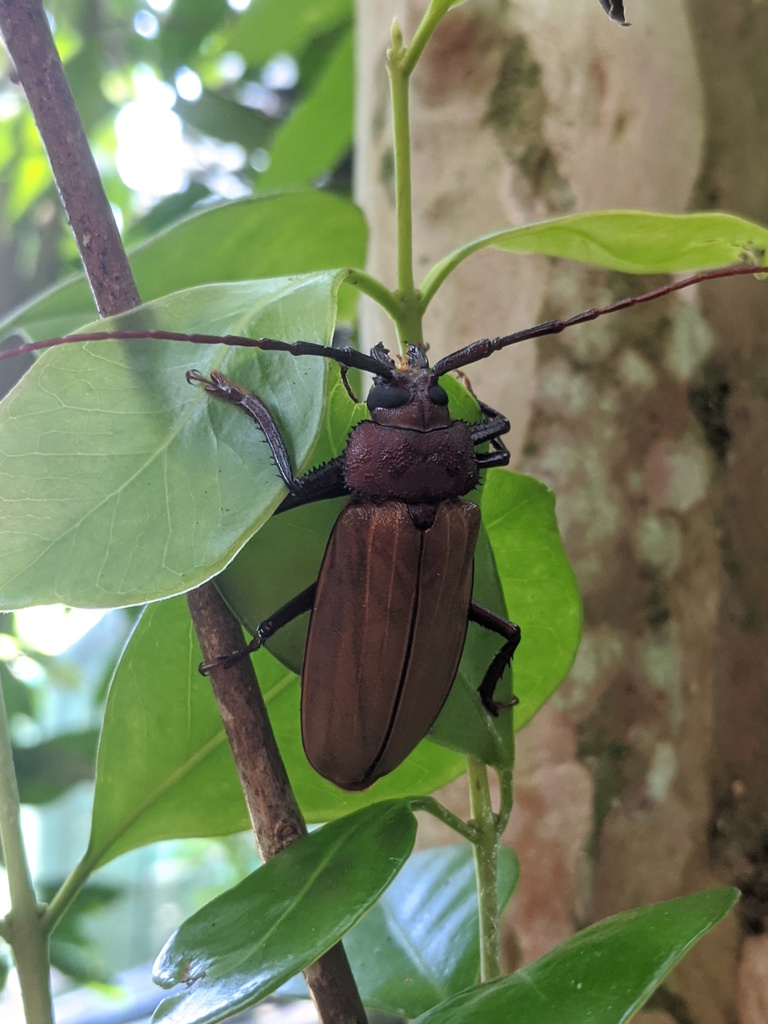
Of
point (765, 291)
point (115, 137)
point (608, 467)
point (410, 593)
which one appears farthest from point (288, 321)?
point (115, 137)

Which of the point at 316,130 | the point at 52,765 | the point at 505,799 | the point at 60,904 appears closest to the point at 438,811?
the point at 505,799

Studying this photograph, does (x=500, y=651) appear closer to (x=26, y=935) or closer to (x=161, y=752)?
(x=161, y=752)

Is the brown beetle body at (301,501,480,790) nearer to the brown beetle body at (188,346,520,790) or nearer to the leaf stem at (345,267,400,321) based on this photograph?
the brown beetle body at (188,346,520,790)

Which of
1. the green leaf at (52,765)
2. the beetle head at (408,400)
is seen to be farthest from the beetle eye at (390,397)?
the green leaf at (52,765)

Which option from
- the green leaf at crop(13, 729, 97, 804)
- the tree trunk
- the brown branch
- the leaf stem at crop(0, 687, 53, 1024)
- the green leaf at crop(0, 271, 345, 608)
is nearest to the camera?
the green leaf at crop(0, 271, 345, 608)

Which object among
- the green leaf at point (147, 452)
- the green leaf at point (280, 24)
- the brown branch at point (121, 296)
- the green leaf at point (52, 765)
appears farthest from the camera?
the green leaf at point (280, 24)

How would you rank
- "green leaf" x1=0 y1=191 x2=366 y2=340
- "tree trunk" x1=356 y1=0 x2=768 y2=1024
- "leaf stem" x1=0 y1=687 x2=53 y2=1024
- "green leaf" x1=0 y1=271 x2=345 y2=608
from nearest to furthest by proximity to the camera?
"green leaf" x1=0 y1=271 x2=345 y2=608 < "leaf stem" x1=0 y1=687 x2=53 y2=1024 < "green leaf" x1=0 y1=191 x2=366 y2=340 < "tree trunk" x1=356 y1=0 x2=768 y2=1024

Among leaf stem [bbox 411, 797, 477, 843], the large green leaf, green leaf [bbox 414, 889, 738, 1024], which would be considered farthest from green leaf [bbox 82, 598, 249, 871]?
green leaf [bbox 414, 889, 738, 1024]

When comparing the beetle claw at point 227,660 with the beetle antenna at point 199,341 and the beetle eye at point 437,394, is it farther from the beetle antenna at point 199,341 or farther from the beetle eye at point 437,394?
the beetle eye at point 437,394
